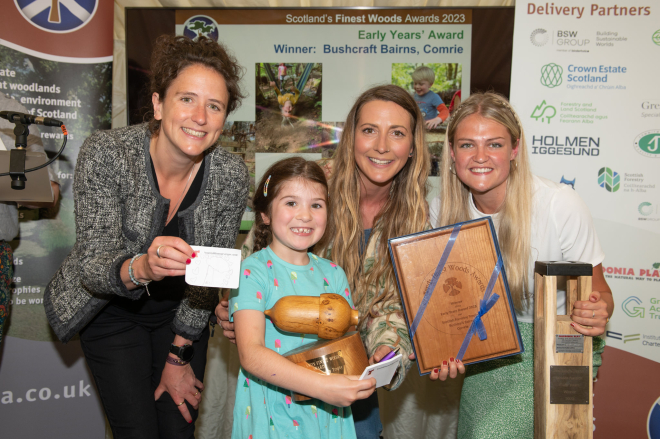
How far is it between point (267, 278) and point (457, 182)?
4.25 feet

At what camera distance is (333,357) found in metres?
1.60

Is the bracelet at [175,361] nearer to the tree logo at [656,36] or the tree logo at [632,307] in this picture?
the tree logo at [632,307]

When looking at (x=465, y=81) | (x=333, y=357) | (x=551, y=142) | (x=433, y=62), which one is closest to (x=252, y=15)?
(x=433, y=62)

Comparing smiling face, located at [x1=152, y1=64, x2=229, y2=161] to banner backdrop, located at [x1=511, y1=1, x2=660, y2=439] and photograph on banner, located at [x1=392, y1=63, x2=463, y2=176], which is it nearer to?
photograph on banner, located at [x1=392, y1=63, x2=463, y2=176]

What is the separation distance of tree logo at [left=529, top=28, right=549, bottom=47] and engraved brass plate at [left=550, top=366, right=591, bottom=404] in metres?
2.80

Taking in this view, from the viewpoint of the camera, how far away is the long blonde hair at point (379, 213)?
2.43m

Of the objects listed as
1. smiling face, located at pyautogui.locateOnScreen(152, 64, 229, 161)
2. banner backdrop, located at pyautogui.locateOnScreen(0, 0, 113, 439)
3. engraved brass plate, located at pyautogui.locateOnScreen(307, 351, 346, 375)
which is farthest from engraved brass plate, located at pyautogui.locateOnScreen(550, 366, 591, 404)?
banner backdrop, located at pyautogui.locateOnScreen(0, 0, 113, 439)

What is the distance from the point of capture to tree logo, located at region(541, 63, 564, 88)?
11.6 feet

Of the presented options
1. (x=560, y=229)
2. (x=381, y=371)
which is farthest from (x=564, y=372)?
(x=381, y=371)

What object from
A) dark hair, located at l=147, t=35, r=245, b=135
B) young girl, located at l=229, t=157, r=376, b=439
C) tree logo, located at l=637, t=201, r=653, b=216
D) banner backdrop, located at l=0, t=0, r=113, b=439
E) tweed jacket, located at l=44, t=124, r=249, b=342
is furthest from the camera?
tree logo, located at l=637, t=201, r=653, b=216

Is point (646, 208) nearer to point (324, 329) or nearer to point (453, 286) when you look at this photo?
point (453, 286)

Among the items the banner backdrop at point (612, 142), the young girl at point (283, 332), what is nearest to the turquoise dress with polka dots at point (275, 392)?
the young girl at point (283, 332)

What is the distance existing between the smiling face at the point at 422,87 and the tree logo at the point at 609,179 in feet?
5.28

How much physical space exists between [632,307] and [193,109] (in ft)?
12.5
